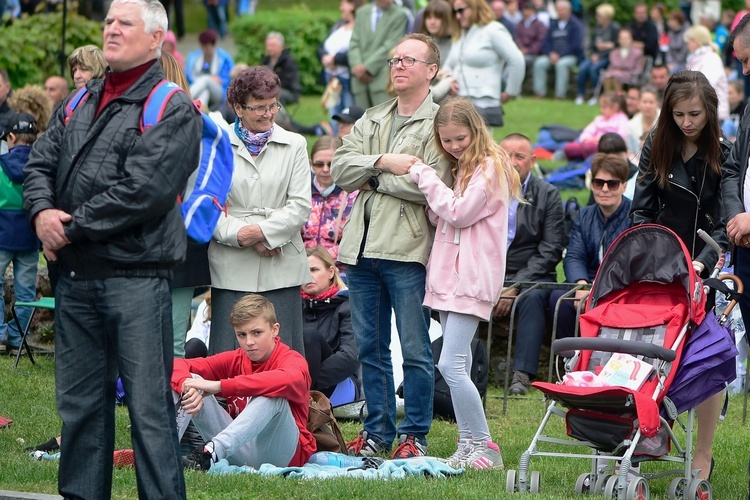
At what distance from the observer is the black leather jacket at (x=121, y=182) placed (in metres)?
4.53

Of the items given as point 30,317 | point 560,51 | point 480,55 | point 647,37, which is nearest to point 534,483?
point 30,317

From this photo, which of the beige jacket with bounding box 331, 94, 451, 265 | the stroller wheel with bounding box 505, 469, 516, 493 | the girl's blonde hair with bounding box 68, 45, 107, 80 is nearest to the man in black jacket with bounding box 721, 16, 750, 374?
the stroller wheel with bounding box 505, 469, 516, 493

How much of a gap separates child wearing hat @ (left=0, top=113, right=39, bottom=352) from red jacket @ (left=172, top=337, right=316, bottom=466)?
285cm

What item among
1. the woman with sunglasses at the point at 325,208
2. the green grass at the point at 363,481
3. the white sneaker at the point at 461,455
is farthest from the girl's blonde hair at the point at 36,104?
the white sneaker at the point at 461,455

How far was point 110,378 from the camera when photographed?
16.0 feet

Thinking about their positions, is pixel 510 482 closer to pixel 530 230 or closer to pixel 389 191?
pixel 389 191

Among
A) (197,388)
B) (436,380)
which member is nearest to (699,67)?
(436,380)

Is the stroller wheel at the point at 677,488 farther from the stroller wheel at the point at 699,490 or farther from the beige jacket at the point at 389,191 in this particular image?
the beige jacket at the point at 389,191

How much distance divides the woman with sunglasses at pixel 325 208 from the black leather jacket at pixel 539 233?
1365 millimetres

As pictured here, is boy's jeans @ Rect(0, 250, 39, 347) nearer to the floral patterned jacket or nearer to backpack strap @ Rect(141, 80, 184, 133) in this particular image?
the floral patterned jacket

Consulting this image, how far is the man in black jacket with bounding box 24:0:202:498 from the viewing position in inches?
180

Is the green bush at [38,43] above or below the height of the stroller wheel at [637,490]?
above

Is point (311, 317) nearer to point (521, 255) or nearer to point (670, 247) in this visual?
point (521, 255)

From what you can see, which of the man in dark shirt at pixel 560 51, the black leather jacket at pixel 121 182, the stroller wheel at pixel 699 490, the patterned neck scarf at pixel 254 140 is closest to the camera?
the black leather jacket at pixel 121 182
